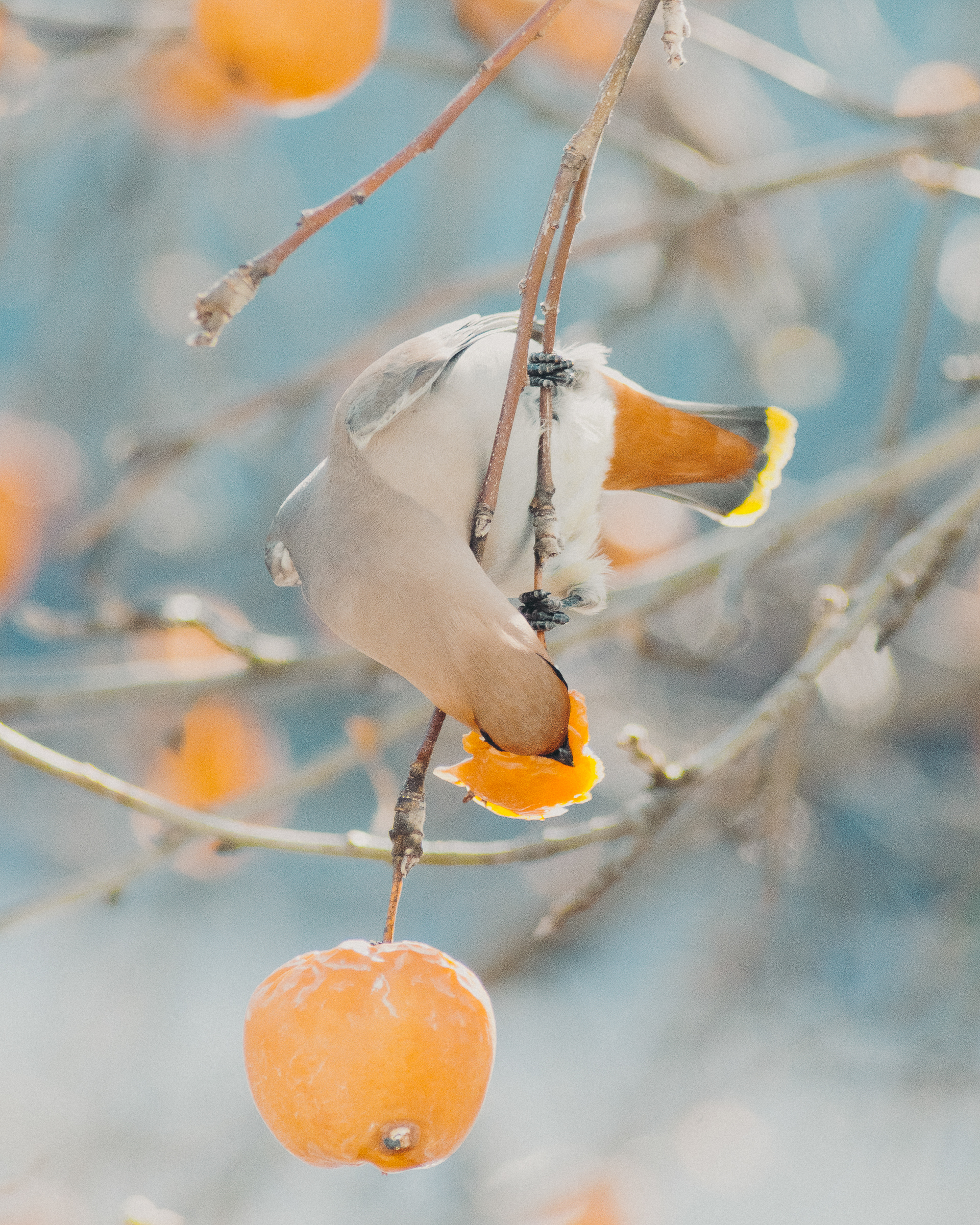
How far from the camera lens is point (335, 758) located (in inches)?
71.7

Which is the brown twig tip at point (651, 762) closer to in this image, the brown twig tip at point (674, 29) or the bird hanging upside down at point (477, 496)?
the bird hanging upside down at point (477, 496)

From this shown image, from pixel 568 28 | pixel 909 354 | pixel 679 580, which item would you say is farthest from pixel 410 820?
pixel 568 28

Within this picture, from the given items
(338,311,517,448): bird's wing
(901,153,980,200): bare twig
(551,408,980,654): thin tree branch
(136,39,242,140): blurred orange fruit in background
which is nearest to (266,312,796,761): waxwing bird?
(338,311,517,448): bird's wing

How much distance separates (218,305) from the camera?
91 cm

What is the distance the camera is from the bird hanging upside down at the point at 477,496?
123 cm

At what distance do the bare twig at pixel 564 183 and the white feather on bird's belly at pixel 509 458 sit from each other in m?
0.37

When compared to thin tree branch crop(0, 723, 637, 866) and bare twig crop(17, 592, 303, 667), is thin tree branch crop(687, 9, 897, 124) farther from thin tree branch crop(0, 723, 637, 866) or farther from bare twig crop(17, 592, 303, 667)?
thin tree branch crop(0, 723, 637, 866)

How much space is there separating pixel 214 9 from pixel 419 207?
3.01 meters

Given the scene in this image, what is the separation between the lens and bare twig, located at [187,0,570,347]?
2.97 ft

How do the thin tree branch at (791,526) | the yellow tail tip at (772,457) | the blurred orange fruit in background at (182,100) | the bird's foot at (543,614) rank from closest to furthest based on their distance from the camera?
the bird's foot at (543,614) < the yellow tail tip at (772,457) < the thin tree branch at (791,526) < the blurred orange fruit in background at (182,100)

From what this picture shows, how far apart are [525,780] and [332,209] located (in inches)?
19.6

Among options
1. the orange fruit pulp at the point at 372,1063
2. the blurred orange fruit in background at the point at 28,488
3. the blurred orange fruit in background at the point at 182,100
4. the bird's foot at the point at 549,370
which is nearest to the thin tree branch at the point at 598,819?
the orange fruit pulp at the point at 372,1063

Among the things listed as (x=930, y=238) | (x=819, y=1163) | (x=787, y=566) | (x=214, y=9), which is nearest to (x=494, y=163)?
(x=787, y=566)

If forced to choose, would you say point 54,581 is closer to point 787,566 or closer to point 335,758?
point 787,566
